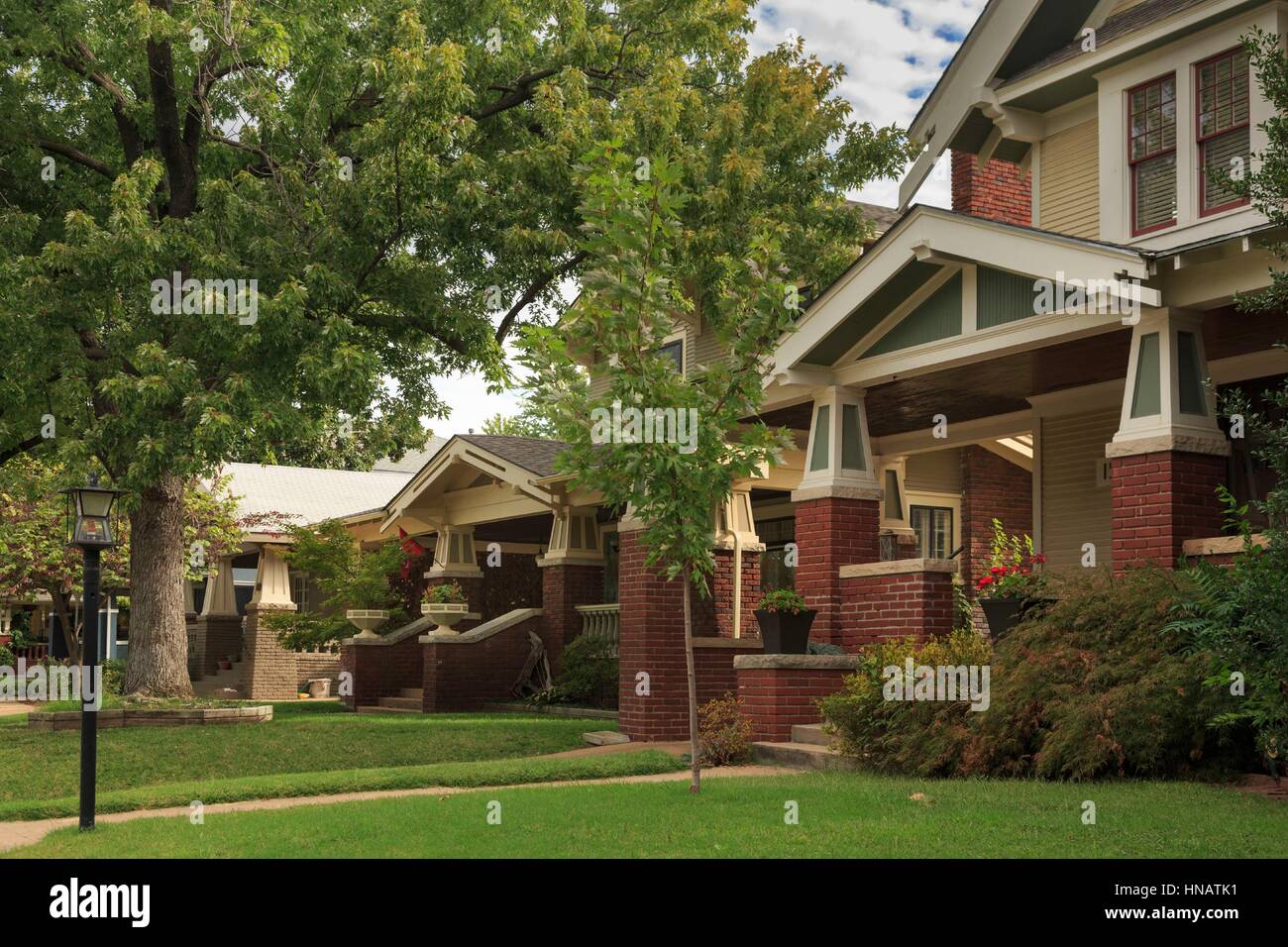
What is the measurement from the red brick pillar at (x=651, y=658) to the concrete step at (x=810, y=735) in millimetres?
3057

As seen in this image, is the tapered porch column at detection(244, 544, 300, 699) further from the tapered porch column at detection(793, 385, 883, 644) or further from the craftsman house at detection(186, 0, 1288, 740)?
the tapered porch column at detection(793, 385, 883, 644)

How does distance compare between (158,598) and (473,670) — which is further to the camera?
(473,670)

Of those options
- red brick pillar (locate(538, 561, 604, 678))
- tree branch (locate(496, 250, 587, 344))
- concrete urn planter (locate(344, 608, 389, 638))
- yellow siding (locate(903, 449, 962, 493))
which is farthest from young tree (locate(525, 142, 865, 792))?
concrete urn planter (locate(344, 608, 389, 638))

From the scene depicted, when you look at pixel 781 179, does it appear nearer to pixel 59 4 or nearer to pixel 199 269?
pixel 199 269

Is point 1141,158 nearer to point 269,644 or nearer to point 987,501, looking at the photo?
point 987,501

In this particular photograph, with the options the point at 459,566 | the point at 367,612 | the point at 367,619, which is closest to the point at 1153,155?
the point at 459,566

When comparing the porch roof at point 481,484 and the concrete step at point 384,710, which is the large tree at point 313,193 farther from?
the concrete step at point 384,710

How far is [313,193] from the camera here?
18812 mm

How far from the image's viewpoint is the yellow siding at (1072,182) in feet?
49.4

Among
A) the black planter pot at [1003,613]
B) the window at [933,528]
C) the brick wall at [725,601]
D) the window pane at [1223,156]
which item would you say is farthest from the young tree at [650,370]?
the window at [933,528]

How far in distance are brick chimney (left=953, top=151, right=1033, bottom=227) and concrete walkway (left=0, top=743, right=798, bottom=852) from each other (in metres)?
9.09

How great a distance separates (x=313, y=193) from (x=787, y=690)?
404 inches

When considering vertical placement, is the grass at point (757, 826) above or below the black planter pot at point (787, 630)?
below
